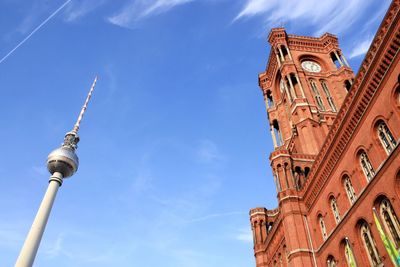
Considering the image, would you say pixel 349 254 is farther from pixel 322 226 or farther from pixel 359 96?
pixel 359 96

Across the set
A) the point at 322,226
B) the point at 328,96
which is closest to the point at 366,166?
the point at 322,226

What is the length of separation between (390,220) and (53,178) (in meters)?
17.9

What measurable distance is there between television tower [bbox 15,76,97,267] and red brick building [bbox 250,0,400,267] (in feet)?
49.7

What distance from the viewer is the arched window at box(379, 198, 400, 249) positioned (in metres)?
16.2

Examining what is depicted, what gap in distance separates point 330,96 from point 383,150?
989 inches

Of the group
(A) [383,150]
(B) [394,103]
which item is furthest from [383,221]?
(B) [394,103]

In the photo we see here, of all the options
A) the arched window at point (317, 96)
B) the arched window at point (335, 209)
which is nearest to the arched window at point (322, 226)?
the arched window at point (335, 209)

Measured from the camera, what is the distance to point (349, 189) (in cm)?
2062

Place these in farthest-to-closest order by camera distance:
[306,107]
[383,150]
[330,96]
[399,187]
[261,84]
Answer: [261,84] → [330,96] → [306,107] → [383,150] → [399,187]

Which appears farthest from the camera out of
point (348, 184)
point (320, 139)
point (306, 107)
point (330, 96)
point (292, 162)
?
point (330, 96)

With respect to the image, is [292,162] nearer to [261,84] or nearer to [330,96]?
[330,96]

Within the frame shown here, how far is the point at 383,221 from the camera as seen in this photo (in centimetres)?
1712

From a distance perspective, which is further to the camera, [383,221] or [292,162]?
[292,162]

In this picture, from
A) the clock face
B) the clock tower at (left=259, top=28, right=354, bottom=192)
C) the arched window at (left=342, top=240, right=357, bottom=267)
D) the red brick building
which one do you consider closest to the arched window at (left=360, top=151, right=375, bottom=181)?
the red brick building
